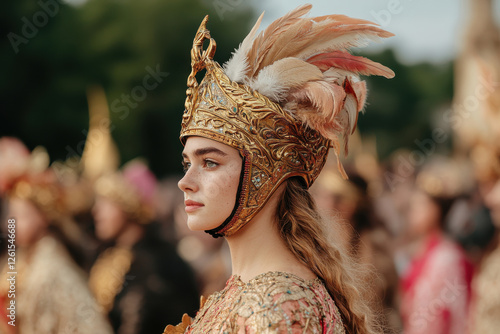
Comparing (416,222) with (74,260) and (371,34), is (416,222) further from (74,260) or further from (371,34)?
(371,34)

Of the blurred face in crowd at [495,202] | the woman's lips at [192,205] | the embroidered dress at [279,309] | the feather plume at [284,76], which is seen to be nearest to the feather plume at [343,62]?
the feather plume at [284,76]

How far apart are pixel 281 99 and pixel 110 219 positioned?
19.8ft

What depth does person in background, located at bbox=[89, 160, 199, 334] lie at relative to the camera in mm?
7965

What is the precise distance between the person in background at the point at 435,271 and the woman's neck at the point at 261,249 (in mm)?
4787

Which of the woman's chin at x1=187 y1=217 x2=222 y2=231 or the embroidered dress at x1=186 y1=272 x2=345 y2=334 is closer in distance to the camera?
the embroidered dress at x1=186 y1=272 x2=345 y2=334

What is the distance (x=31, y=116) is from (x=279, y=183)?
16.9m

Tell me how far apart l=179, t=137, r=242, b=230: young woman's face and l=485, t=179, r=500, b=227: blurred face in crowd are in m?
4.95

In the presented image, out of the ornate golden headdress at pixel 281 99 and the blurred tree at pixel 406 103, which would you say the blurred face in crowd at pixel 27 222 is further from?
the blurred tree at pixel 406 103

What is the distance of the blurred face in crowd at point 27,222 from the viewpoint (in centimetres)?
786

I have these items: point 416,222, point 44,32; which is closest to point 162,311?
point 416,222

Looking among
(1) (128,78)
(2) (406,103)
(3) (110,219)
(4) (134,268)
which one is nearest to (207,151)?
(4) (134,268)

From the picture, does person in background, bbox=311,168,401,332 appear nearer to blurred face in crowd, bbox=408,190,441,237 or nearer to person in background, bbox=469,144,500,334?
blurred face in crowd, bbox=408,190,441,237

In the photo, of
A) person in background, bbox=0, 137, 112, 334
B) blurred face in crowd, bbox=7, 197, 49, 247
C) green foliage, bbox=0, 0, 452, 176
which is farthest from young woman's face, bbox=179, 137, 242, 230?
green foliage, bbox=0, 0, 452, 176

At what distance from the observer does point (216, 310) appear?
125 inches
